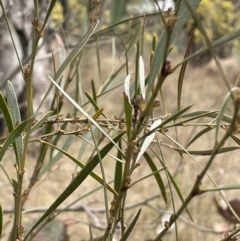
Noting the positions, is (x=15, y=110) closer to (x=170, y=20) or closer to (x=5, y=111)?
(x=5, y=111)

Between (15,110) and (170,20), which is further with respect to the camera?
(15,110)

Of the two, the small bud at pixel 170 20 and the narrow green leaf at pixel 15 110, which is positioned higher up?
the small bud at pixel 170 20

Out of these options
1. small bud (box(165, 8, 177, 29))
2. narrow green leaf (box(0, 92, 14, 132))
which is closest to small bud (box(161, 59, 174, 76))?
small bud (box(165, 8, 177, 29))

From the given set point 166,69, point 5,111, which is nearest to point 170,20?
point 166,69

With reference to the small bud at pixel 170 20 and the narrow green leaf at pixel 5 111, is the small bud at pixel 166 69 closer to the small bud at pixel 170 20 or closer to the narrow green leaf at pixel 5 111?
the small bud at pixel 170 20

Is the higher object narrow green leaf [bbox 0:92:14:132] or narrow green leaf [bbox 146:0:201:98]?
narrow green leaf [bbox 146:0:201:98]

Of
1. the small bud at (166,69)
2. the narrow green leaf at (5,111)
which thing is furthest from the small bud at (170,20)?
the narrow green leaf at (5,111)

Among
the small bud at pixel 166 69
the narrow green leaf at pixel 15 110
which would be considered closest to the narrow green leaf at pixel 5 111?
the narrow green leaf at pixel 15 110

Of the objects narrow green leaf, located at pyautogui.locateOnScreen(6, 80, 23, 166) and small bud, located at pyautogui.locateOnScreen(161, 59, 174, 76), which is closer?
small bud, located at pyautogui.locateOnScreen(161, 59, 174, 76)

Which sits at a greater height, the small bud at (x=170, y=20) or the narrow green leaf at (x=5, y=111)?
the small bud at (x=170, y=20)

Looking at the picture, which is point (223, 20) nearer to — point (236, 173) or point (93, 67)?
Answer: point (93, 67)

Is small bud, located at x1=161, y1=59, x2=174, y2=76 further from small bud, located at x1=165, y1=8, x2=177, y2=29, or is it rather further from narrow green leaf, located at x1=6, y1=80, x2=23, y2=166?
narrow green leaf, located at x1=6, y1=80, x2=23, y2=166

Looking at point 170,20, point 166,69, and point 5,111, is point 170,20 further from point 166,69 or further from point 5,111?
point 5,111

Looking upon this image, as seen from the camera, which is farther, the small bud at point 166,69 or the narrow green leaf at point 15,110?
the narrow green leaf at point 15,110
